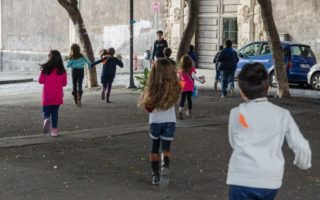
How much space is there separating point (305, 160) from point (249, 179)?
39 centimetres

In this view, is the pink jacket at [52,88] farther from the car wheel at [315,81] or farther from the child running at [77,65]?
the car wheel at [315,81]

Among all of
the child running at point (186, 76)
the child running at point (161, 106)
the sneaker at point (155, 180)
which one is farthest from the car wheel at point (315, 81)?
the sneaker at point (155, 180)

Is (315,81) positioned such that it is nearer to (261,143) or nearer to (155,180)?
(155,180)

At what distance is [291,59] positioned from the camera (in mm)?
22500

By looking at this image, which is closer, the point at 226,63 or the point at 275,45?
the point at 275,45

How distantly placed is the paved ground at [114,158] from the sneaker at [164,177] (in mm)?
83

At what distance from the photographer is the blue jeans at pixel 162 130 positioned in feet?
24.7

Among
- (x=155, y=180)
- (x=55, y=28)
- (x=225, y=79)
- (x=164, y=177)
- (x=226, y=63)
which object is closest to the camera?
(x=164, y=177)

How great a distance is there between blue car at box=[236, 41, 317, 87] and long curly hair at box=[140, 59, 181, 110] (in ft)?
48.8

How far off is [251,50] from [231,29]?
18.9 ft

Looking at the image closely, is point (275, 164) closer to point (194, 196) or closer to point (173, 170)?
point (194, 196)

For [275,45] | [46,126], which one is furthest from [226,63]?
[46,126]

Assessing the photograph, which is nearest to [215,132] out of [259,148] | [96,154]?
[96,154]

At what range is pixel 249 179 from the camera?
4.41m
